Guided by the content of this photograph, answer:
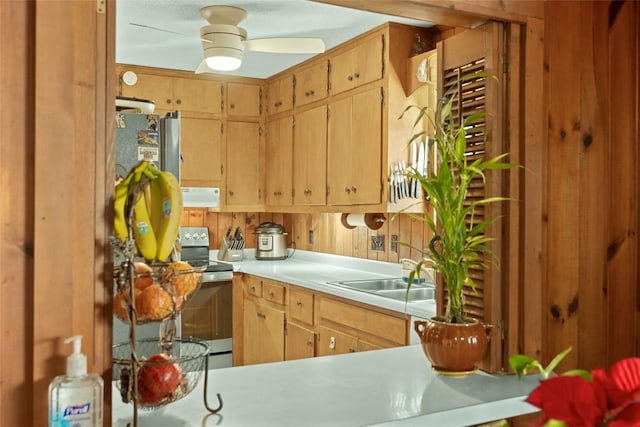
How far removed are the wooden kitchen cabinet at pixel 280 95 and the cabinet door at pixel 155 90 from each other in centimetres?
78

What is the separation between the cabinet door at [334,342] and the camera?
11.2 ft

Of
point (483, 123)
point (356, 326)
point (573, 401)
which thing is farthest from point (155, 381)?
point (356, 326)

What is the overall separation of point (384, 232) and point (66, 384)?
3.15 m

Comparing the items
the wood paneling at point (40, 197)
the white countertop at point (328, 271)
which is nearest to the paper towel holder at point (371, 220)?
the white countertop at point (328, 271)

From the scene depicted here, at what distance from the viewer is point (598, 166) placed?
1.90m

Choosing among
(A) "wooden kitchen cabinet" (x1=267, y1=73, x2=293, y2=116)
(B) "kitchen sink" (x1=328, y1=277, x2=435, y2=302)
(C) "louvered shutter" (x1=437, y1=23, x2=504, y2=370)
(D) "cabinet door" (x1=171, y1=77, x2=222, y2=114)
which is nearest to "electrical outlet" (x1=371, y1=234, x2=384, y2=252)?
(B) "kitchen sink" (x1=328, y1=277, x2=435, y2=302)

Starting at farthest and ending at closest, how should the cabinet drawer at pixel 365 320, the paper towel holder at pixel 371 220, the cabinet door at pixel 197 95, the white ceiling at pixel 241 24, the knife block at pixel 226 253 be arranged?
1. the knife block at pixel 226 253
2. the cabinet door at pixel 197 95
3. the paper towel holder at pixel 371 220
4. the white ceiling at pixel 241 24
5. the cabinet drawer at pixel 365 320

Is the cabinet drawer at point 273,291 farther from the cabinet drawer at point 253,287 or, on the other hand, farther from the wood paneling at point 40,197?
the wood paneling at point 40,197

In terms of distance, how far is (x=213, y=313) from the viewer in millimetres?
4645

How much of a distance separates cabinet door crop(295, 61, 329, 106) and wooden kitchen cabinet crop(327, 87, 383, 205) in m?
0.20

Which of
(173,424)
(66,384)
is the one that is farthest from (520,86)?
(66,384)

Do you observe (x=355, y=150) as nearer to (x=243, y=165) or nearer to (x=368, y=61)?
(x=368, y=61)

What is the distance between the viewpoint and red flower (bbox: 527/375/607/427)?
1.90 ft

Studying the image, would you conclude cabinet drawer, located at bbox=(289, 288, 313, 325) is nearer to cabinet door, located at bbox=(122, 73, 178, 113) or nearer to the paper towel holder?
the paper towel holder
